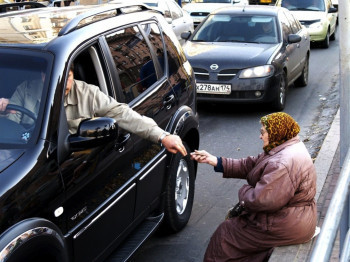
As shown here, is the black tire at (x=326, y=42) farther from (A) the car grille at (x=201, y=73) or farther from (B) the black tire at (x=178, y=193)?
(B) the black tire at (x=178, y=193)

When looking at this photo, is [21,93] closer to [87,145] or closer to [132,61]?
[87,145]

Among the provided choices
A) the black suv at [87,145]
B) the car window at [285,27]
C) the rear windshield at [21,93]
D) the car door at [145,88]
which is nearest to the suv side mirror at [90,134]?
the black suv at [87,145]

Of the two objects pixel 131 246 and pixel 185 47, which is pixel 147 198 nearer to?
pixel 131 246

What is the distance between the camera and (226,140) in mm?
9609

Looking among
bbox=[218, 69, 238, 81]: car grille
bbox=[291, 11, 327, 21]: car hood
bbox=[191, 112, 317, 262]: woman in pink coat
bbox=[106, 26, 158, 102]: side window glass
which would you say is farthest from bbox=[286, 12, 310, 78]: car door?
bbox=[191, 112, 317, 262]: woman in pink coat

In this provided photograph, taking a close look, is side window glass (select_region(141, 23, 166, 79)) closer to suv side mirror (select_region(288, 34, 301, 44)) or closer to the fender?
the fender

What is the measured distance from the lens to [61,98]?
13.3ft

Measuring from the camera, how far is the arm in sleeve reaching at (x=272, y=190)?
4723 millimetres

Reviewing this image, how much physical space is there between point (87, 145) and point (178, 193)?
7.04 feet

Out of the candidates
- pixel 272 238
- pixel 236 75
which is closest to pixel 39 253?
pixel 272 238

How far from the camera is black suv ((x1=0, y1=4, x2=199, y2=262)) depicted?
3592 mm

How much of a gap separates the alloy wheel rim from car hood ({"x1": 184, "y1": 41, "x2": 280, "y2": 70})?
15.9 feet

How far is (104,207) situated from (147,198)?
82 cm

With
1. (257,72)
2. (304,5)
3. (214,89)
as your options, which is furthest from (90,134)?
(304,5)
